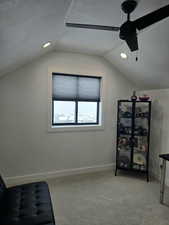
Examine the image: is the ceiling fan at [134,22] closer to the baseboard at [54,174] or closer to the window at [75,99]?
the window at [75,99]

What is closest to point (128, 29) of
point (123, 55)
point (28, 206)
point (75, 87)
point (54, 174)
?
point (123, 55)

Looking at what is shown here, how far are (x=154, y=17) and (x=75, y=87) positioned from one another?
2.46 metres

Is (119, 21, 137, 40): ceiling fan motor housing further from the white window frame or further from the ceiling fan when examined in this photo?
the white window frame

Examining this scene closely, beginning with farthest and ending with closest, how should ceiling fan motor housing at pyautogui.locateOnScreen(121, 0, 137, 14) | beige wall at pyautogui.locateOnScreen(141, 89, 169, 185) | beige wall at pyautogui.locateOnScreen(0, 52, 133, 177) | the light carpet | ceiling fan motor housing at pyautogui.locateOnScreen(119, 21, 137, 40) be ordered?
1. beige wall at pyautogui.locateOnScreen(141, 89, 169, 185)
2. beige wall at pyautogui.locateOnScreen(0, 52, 133, 177)
3. the light carpet
4. ceiling fan motor housing at pyautogui.locateOnScreen(121, 0, 137, 14)
5. ceiling fan motor housing at pyautogui.locateOnScreen(119, 21, 137, 40)

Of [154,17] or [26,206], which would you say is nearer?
[154,17]

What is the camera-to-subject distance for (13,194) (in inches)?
79.3

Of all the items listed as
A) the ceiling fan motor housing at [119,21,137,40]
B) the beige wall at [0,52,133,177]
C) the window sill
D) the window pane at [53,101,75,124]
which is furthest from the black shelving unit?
the ceiling fan motor housing at [119,21,137,40]

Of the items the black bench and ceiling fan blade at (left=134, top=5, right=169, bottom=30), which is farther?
the black bench

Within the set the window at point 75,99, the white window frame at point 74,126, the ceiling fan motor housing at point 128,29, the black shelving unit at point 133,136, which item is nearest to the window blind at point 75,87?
the window at point 75,99

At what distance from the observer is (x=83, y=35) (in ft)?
8.84

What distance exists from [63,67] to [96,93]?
0.96 m

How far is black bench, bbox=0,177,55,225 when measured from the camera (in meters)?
1.56

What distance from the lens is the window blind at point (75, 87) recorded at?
3.57m

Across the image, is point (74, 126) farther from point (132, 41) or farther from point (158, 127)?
point (132, 41)
